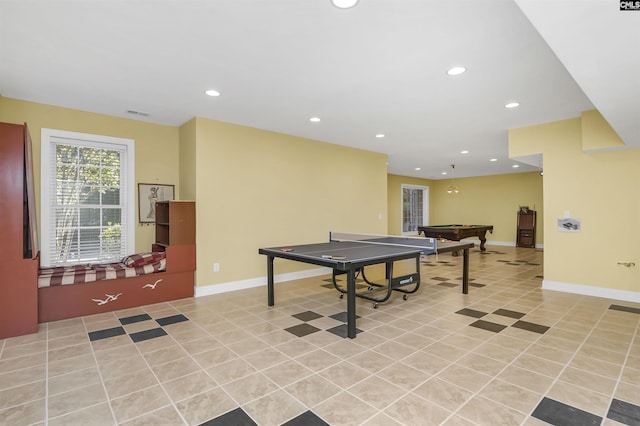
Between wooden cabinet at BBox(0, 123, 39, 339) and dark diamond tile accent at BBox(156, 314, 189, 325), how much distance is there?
1137 mm

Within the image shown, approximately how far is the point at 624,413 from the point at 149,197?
5.44 m

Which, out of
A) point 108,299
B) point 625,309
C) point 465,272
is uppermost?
point 465,272

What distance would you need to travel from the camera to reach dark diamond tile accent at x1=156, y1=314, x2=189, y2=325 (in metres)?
3.42

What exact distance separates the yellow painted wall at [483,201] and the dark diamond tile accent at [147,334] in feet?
30.2

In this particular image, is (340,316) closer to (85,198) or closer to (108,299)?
(108,299)

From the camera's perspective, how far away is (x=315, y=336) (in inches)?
119

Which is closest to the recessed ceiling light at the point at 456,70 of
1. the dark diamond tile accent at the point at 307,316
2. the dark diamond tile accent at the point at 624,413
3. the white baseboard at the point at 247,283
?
the dark diamond tile accent at the point at 624,413

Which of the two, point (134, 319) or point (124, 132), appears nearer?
point (134, 319)

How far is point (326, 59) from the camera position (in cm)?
275

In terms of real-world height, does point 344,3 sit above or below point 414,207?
above

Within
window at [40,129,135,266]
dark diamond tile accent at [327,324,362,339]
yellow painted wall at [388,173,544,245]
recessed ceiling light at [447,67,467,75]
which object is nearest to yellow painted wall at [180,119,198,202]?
window at [40,129,135,266]

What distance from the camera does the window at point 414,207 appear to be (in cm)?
1235

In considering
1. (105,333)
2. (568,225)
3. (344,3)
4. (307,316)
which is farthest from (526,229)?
(105,333)

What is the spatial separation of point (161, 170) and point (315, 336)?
355 cm
